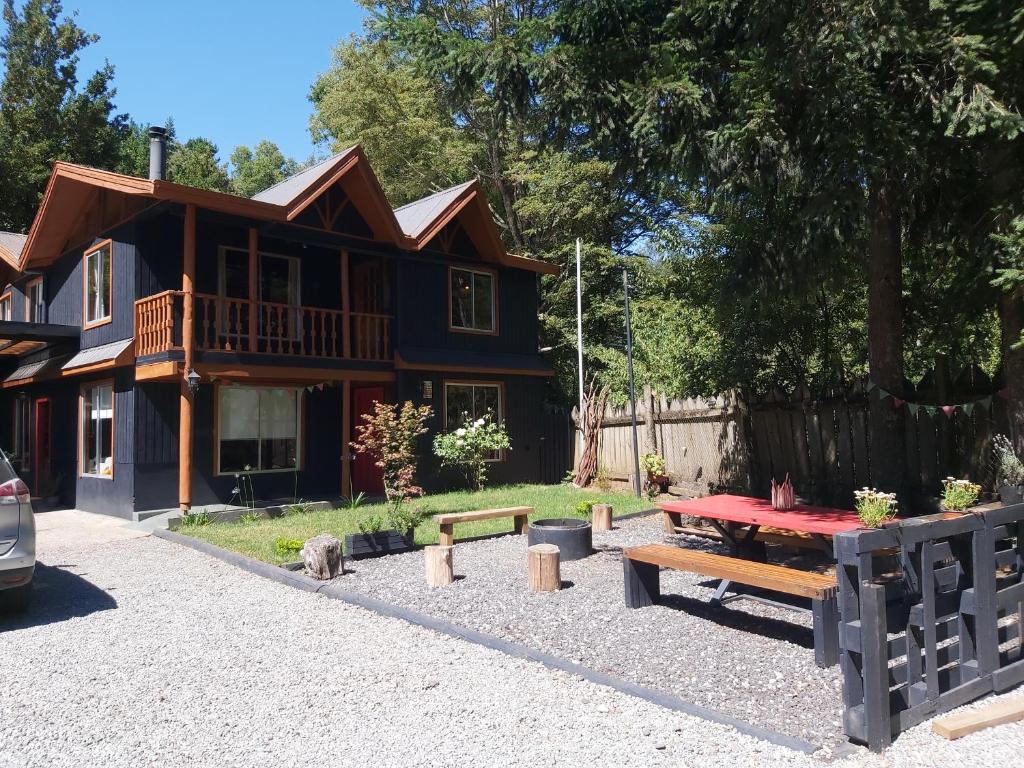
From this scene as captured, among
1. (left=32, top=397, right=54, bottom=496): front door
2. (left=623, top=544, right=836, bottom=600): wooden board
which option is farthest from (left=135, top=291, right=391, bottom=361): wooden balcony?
(left=623, top=544, right=836, bottom=600): wooden board

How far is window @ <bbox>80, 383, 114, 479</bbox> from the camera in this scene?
13695mm

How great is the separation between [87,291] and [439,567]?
11276mm

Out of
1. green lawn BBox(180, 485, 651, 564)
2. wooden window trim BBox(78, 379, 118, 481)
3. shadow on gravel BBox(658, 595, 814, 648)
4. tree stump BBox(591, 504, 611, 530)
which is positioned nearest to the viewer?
shadow on gravel BBox(658, 595, 814, 648)

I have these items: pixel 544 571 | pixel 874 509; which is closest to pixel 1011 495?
pixel 874 509

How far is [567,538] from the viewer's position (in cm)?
882

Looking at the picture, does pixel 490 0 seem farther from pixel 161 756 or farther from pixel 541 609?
pixel 161 756

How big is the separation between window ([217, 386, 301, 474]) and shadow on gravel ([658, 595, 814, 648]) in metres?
9.55

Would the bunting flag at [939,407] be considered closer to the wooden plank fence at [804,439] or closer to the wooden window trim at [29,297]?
the wooden plank fence at [804,439]

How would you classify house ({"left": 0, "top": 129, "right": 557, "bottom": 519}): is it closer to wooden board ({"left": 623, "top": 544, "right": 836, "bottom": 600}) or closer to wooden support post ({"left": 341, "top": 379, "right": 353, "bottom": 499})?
wooden support post ({"left": 341, "top": 379, "right": 353, "bottom": 499})

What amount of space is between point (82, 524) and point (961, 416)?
13.4 metres

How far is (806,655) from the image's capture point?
532cm

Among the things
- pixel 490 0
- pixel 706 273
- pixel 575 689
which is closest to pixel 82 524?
pixel 575 689

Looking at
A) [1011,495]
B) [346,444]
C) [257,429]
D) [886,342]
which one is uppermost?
[886,342]

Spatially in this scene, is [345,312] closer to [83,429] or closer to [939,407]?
[83,429]
